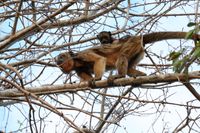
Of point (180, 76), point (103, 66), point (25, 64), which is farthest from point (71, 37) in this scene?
point (180, 76)

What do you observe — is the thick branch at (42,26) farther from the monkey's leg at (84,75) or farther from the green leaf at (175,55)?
the green leaf at (175,55)

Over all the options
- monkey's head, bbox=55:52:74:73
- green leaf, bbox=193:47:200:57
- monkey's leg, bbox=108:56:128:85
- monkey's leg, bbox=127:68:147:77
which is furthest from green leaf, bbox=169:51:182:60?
monkey's head, bbox=55:52:74:73

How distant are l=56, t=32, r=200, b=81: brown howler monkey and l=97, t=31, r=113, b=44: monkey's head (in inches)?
4.7

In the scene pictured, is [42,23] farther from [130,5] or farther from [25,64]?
[130,5]

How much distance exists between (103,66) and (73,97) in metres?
2.04

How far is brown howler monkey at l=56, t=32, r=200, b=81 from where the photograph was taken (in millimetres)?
7441

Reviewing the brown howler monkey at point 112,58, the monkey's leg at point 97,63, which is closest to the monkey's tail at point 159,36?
the brown howler monkey at point 112,58

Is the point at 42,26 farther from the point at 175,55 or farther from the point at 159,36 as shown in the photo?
the point at 175,55

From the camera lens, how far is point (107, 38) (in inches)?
325

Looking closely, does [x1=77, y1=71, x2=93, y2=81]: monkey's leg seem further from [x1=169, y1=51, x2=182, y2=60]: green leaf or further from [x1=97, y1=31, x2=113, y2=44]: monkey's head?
[x1=169, y1=51, x2=182, y2=60]: green leaf

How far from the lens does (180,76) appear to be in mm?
5215

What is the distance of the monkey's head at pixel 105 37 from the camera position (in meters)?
7.90

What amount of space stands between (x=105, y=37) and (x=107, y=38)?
116mm

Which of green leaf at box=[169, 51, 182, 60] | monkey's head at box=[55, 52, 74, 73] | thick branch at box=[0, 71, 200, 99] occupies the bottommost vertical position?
thick branch at box=[0, 71, 200, 99]
